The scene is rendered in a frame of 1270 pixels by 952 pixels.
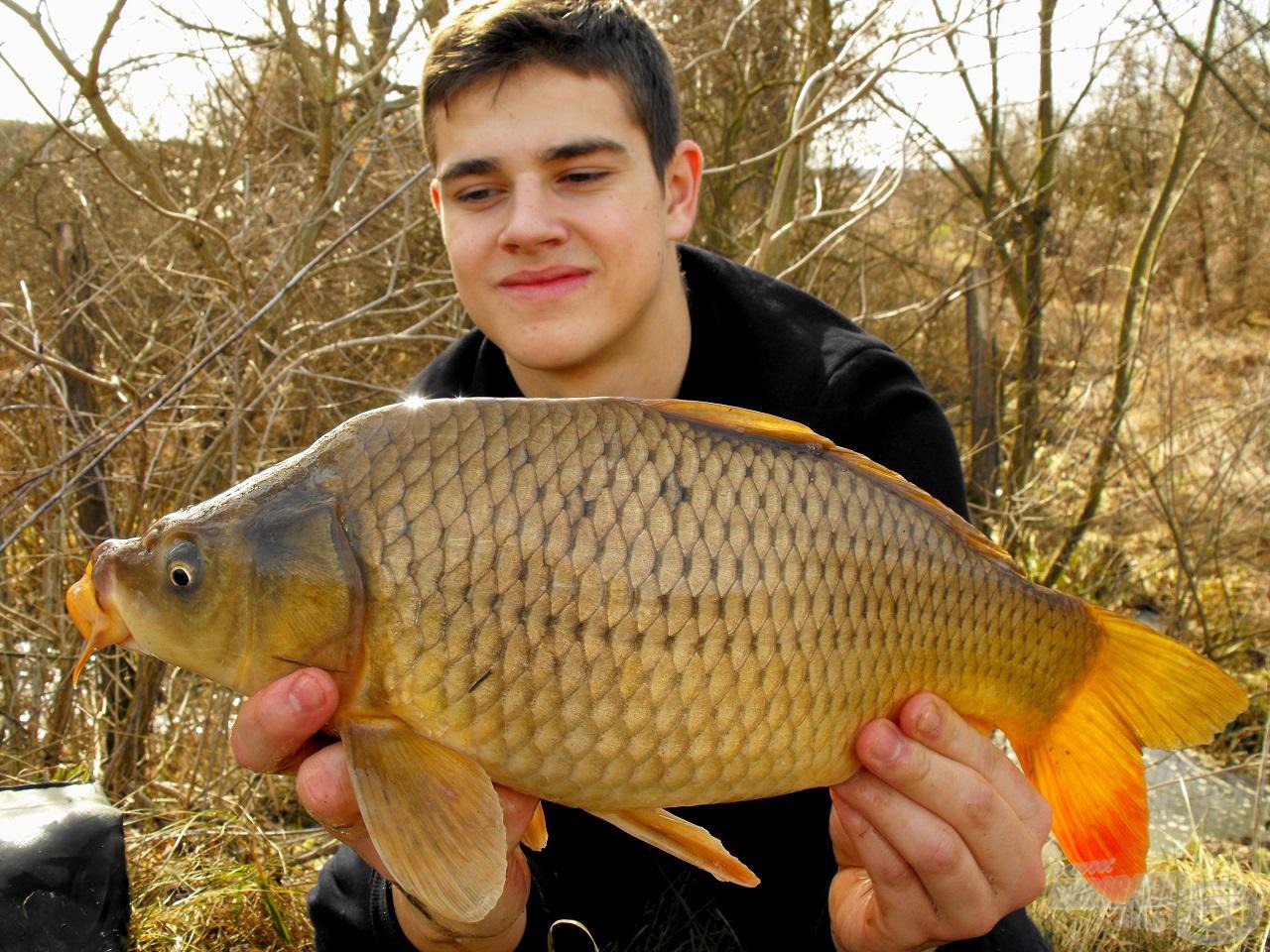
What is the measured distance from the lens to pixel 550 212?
4.53 feet

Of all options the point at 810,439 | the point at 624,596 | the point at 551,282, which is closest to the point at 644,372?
the point at 551,282

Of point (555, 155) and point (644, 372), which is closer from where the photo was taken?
point (555, 155)

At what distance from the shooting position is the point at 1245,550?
133 inches

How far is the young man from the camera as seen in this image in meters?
1.04

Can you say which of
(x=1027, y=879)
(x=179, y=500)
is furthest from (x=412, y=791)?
(x=179, y=500)

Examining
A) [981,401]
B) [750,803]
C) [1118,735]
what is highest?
[1118,735]

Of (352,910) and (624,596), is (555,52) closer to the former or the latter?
(624,596)

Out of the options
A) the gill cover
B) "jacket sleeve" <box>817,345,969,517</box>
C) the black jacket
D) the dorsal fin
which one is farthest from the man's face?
the gill cover

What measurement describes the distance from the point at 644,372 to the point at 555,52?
0.49 metres

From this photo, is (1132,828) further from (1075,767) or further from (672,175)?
(672,175)

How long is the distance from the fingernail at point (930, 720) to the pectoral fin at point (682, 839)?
0.70 ft

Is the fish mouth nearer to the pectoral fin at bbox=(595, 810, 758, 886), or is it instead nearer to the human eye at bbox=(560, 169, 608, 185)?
the pectoral fin at bbox=(595, 810, 758, 886)

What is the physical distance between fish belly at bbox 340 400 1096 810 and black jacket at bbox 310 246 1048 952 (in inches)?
23.4

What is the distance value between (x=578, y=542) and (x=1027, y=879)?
2.11 feet
